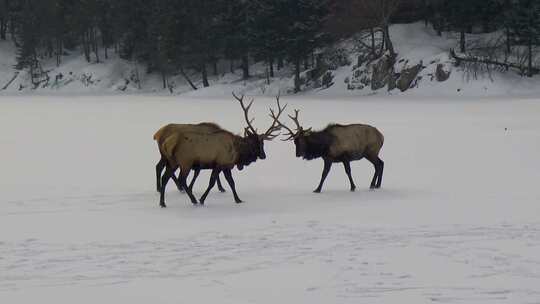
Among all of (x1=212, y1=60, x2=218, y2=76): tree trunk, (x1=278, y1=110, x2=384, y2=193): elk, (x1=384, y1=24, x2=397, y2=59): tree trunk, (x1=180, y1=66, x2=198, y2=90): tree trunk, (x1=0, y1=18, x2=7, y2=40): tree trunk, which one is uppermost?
(x1=0, y1=18, x2=7, y2=40): tree trunk

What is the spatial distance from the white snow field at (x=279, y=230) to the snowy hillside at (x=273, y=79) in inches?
849

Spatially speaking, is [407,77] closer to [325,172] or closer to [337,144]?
[337,144]

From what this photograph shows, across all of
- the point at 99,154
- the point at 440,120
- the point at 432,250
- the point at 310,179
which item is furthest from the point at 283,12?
the point at 432,250

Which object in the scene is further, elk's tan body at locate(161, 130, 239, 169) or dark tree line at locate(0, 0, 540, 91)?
dark tree line at locate(0, 0, 540, 91)

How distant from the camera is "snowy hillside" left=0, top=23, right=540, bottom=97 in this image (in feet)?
126

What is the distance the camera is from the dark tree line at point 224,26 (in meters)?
43.1

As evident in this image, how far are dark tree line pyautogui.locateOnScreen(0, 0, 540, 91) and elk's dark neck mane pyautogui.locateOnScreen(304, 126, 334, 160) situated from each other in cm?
2992

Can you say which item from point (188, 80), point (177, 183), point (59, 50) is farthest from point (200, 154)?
point (59, 50)

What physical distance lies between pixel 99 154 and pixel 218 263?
9.96 metres

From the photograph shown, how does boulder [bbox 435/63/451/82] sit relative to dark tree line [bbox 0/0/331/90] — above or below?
below

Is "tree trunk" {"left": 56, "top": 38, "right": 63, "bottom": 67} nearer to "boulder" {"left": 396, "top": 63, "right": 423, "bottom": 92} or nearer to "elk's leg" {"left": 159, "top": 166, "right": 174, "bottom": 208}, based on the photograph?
"boulder" {"left": 396, "top": 63, "right": 423, "bottom": 92}

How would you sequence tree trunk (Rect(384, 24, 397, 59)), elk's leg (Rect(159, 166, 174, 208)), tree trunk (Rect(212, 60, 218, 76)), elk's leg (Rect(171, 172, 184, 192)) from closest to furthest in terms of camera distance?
elk's leg (Rect(159, 166, 174, 208))
elk's leg (Rect(171, 172, 184, 192))
tree trunk (Rect(384, 24, 397, 59))
tree trunk (Rect(212, 60, 218, 76))

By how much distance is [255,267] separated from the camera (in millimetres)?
7094

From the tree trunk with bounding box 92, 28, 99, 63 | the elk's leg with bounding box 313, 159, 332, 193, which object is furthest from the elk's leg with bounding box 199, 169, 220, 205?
the tree trunk with bounding box 92, 28, 99, 63
